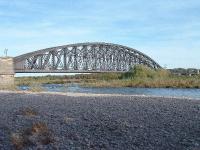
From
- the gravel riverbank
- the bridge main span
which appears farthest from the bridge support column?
the gravel riverbank

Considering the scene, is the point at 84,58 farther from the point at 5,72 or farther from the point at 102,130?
the point at 102,130

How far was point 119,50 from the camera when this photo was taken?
557 ft

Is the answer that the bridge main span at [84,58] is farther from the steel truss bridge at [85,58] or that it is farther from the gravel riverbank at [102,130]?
the gravel riverbank at [102,130]

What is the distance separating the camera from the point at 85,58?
161875 millimetres

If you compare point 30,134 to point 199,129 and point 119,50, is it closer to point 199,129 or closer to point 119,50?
point 199,129

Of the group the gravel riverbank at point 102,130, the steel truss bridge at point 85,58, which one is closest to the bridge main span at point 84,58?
the steel truss bridge at point 85,58

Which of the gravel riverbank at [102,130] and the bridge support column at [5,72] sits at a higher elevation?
the bridge support column at [5,72]

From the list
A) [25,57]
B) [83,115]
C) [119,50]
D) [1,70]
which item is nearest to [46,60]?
[25,57]

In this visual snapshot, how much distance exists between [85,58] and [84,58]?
72 cm

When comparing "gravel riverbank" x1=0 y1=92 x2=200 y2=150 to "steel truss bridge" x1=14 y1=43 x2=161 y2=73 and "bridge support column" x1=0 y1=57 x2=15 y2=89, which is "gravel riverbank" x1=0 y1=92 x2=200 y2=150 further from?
"steel truss bridge" x1=14 y1=43 x2=161 y2=73

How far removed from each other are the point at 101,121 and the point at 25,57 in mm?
119664

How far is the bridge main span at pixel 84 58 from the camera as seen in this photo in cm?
13750

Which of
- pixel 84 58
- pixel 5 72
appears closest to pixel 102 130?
pixel 5 72

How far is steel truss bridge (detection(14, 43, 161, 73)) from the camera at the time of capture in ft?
453
